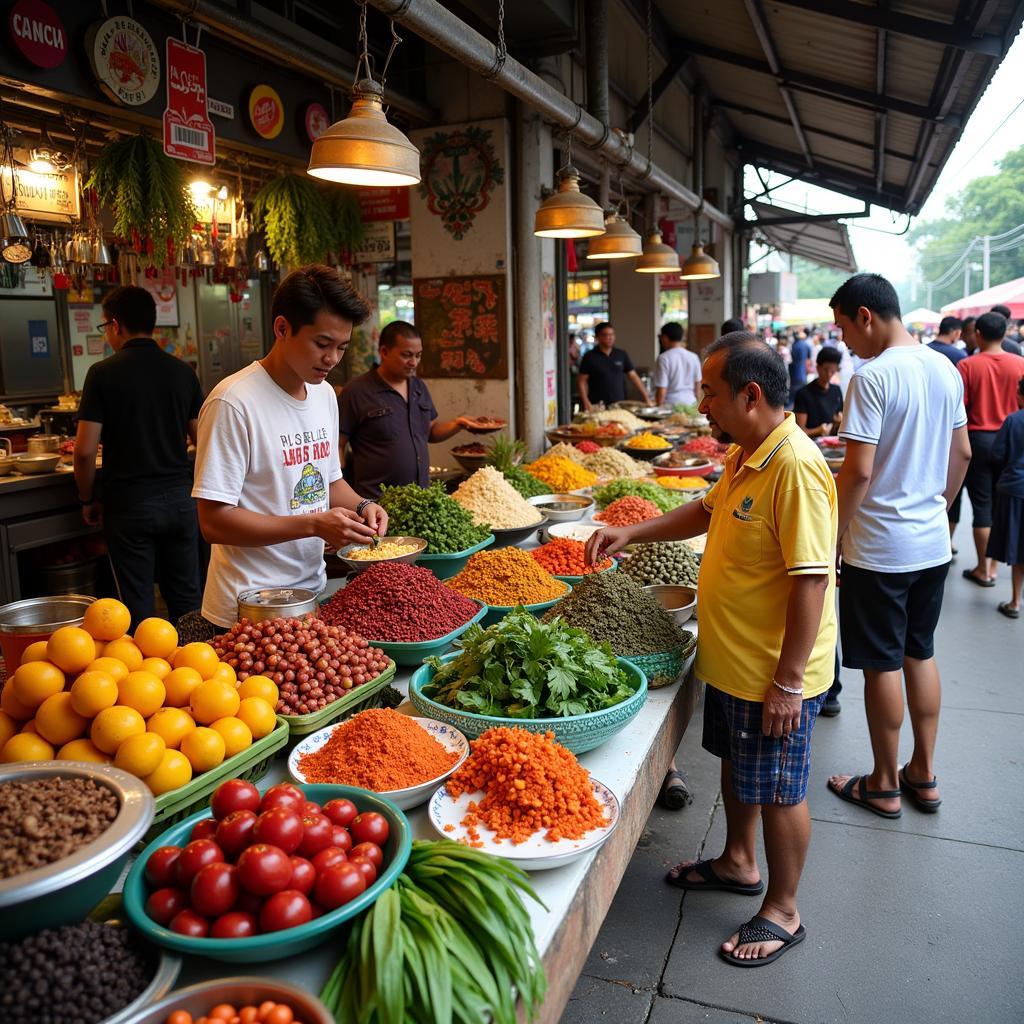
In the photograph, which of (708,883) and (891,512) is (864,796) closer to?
(708,883)

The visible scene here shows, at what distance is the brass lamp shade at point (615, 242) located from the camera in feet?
19.6

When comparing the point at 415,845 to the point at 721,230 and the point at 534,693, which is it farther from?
the point at 721,230

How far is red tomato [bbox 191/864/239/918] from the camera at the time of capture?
1366 millimetres

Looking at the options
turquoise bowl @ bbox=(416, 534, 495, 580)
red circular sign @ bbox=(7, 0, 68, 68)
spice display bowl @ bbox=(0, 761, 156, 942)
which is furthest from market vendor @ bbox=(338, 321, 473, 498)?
spice display bowl @ bbox=(0, 761, 156, 942)

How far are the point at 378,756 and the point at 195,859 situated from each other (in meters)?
0.52

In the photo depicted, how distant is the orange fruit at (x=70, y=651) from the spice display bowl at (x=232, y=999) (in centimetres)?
78

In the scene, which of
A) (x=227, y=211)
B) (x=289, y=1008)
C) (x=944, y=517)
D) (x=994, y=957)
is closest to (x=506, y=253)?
(x=227, y=211)

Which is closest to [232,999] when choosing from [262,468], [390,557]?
[262,468]

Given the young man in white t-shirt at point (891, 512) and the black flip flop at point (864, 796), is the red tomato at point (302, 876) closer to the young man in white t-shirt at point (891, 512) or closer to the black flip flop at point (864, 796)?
the young man in white t-shirt at point (891, 512)

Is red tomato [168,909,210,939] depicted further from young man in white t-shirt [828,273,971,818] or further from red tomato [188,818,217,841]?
young man in white t-shirt [828,273,971,818]

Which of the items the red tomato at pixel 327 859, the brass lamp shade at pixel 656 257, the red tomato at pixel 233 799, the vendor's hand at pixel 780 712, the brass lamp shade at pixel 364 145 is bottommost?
the vendor's hand at pixel 780 712

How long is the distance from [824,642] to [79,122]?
5.57 m

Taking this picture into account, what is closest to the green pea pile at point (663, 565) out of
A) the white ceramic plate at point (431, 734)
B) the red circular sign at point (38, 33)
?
the white ceramic plate at point (431, 734)

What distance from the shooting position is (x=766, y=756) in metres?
2.50
